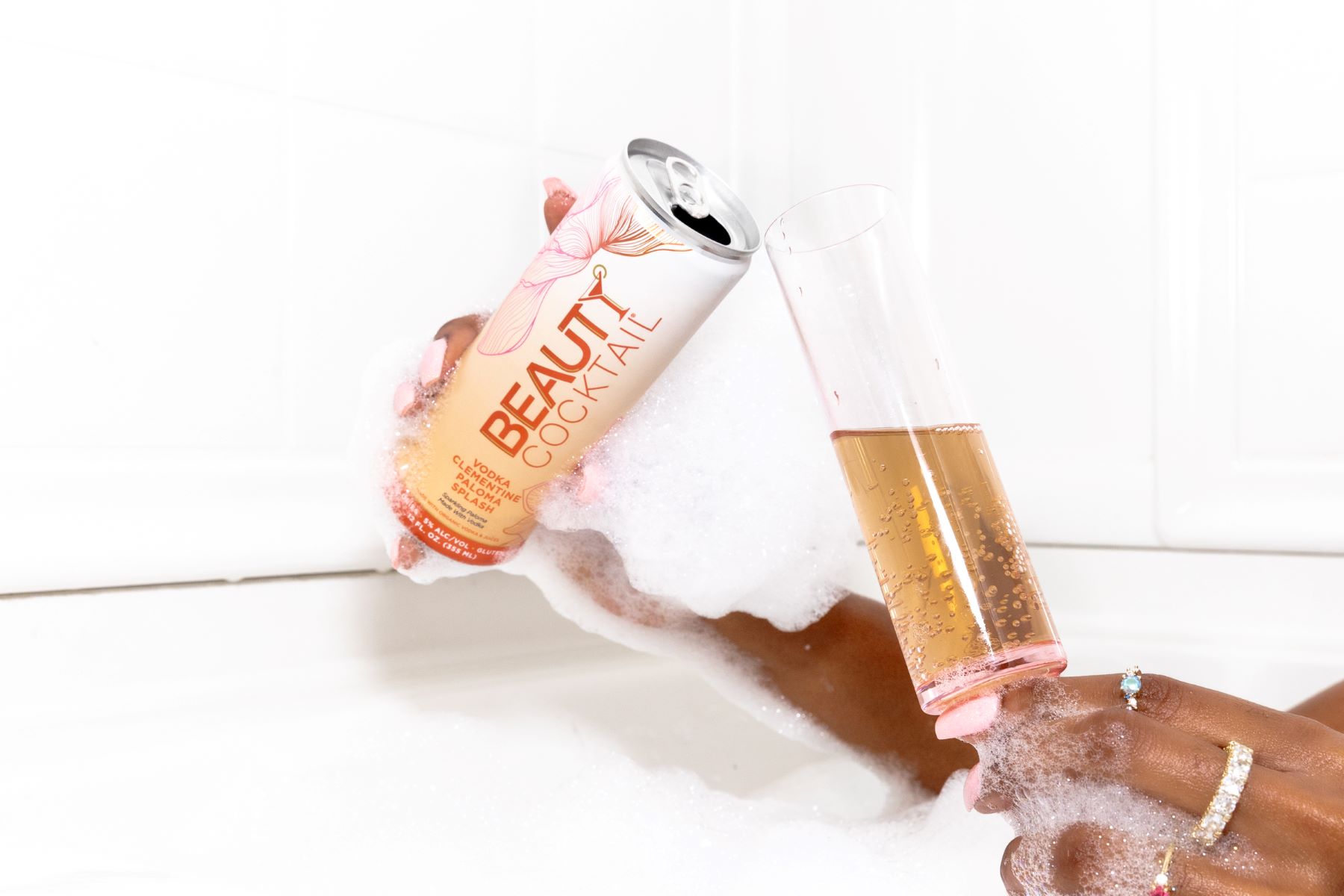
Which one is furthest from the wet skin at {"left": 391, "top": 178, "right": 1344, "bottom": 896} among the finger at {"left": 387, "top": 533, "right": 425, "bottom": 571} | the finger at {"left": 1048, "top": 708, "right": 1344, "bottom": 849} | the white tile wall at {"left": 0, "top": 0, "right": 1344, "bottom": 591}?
the white tile wall at {"left": 0, "top": 0, "right": 1344, "bottom": 591}

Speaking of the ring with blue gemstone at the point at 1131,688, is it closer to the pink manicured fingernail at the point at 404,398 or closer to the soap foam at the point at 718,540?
the soap foam at the point at 718,540

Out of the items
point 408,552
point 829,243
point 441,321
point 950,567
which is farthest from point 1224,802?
point 441,321

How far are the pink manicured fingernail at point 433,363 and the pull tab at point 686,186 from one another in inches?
6.4

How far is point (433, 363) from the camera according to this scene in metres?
0.59

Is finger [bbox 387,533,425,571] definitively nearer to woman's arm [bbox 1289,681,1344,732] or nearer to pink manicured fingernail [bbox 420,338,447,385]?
pink manicured fingernail [bbox 420,338,447,385]

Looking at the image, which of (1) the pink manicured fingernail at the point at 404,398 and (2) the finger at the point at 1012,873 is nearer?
(2) the finger at the point at 1012,873

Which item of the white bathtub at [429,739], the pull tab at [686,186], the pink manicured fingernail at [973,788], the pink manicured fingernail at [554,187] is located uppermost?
the pull tab at [686,186]

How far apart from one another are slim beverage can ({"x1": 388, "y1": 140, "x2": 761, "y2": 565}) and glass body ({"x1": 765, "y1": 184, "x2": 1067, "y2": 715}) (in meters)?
0.05

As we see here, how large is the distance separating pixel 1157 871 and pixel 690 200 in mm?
351

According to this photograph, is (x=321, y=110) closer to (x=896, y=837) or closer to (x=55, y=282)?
(x=55, y=282)

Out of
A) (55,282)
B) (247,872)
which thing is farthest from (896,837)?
(55,282)

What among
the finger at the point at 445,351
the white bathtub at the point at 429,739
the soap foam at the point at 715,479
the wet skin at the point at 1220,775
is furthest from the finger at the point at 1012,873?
the finger at the point at 445,351

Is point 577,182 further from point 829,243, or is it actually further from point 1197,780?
point 1197,780

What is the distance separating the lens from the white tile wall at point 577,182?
624 millimetres
